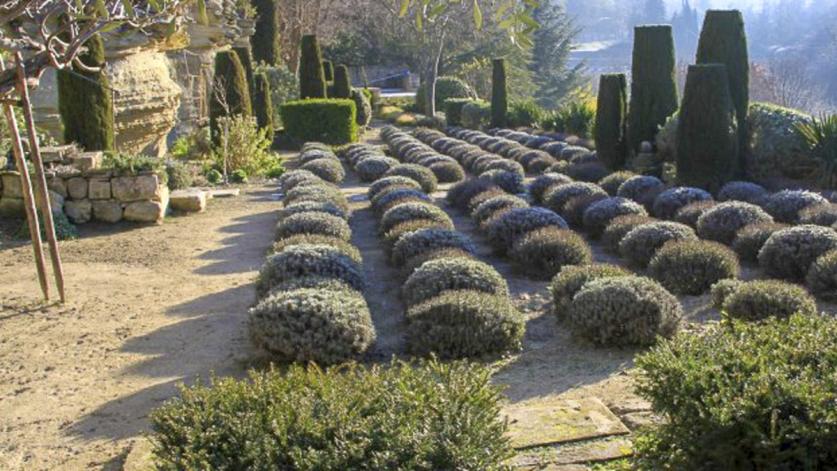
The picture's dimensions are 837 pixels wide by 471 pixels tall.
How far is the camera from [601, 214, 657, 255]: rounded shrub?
927 centimetres

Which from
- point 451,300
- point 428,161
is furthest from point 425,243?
point 428,161

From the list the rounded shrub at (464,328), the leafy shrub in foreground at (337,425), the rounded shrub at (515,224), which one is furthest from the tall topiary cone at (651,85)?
the leafy shrub in foreground at (337,425)

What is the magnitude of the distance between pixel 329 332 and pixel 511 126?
77.8 feet

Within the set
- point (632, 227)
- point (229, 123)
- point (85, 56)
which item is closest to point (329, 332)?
point (632, 227)

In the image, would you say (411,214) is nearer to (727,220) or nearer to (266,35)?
(727,220)

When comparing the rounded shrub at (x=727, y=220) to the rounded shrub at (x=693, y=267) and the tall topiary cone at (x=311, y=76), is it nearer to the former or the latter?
the rounded shrub at (x=693, y=267)

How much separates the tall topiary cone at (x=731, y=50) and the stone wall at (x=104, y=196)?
966 centimetres

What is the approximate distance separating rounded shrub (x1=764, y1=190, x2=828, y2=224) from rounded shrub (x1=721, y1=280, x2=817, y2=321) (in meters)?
4.12

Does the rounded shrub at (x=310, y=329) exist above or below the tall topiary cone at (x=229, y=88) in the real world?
below

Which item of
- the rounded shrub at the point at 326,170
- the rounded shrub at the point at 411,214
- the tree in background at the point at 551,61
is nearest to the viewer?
the rounded shrub at the point at 411,214

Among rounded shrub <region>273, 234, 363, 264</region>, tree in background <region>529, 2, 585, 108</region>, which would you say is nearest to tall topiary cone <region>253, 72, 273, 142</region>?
rounded shrub <region>273, 234, 363, 264</region>

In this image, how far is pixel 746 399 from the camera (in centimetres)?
286

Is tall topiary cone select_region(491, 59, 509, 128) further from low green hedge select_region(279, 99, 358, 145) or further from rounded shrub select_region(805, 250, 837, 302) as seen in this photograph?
rounded shrub select_region(805, 250, 837, 302)

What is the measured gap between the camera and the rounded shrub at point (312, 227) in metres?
8.85
